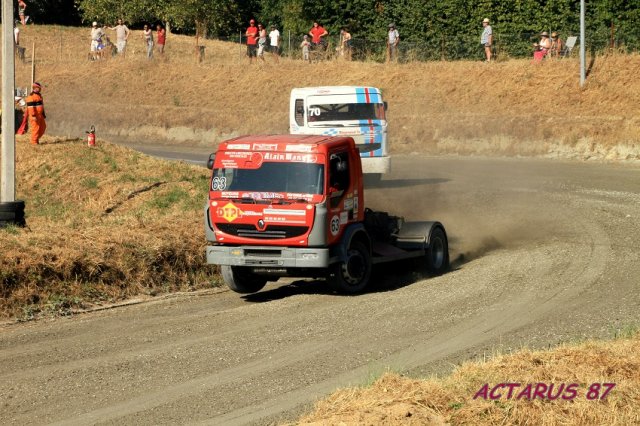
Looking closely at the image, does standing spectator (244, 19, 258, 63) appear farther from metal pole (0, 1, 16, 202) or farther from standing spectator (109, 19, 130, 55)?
metal pole (0, 1, 16, 202)

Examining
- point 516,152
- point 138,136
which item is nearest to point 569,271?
point 516,152

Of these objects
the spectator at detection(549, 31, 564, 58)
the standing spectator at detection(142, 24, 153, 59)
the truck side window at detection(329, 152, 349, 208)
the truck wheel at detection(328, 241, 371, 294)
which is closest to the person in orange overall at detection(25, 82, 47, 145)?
the truck side window at detection(329, 152, 349, 208)

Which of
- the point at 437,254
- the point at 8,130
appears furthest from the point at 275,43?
the point at 437,254

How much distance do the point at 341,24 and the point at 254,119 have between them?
1246 cm

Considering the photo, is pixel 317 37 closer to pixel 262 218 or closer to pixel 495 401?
pixel 262 218

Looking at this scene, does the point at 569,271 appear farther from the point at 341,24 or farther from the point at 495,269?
the point at 341,24

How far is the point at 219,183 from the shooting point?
634 inches

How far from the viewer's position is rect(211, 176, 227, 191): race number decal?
16.0 m

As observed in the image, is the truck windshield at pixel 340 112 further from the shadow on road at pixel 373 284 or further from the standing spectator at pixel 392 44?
the standing spectator at pixel 392 44

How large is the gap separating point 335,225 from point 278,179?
1.10 metres

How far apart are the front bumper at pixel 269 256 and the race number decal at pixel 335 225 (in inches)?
13.5

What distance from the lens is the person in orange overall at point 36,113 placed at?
2719 cm

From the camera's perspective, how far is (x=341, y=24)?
57281mm

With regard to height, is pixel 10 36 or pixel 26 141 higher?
pixel 10 36
